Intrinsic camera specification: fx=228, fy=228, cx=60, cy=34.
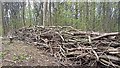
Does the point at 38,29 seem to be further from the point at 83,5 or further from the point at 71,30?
the point at 83,5

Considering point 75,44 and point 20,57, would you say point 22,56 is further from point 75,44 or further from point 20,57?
point 75,44

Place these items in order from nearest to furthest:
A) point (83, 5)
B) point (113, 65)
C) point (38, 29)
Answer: point (113, 65) < point (83, 5) < point (38, 29)

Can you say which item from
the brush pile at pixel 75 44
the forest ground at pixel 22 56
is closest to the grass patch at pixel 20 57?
the forest ground at pixel 22 56

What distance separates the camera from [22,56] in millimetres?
2018

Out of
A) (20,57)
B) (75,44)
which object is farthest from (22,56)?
(75,44)

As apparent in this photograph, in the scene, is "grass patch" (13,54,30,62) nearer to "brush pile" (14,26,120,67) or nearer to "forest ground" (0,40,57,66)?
"forest ground" (0,40,57,66)

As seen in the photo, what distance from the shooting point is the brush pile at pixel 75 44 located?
2027mm

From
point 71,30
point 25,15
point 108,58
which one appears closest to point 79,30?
point 71,30

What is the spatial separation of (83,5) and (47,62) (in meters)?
0.61

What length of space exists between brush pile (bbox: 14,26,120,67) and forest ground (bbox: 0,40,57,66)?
85mm

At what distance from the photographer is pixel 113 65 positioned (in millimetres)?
1956

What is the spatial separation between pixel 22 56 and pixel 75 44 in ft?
1.73

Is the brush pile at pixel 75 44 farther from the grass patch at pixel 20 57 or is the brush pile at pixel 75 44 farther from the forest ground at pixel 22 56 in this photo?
the grass patch at pixel 20 57

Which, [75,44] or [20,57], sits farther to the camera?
[75,44]
